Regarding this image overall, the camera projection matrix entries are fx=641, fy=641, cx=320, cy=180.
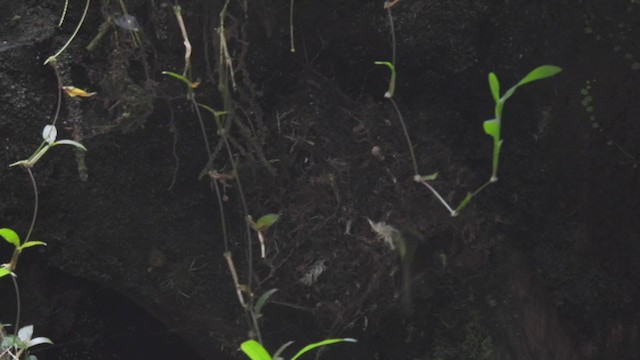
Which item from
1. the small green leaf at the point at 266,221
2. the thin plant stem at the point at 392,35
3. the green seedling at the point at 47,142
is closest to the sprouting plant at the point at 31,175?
the green seedling at the point at 47,142

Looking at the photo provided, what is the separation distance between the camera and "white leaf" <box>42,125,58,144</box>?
0.98m

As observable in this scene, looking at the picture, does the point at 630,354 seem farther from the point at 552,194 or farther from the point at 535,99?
the point at 535,99

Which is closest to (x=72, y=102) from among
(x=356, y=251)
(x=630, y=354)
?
(x=356, y=251)

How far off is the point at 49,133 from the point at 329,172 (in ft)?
1.48

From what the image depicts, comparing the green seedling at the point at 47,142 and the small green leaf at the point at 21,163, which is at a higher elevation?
the green seedling at the point at 47,142

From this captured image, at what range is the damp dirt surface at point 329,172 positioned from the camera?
1077mm

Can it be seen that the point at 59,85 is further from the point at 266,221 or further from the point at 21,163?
the point at 266,221

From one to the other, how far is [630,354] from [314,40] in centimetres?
90

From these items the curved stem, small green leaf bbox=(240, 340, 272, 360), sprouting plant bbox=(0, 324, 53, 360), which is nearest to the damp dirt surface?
the curved stem

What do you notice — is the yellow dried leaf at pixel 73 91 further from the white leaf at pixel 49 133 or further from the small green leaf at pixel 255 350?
the small green leaf at pixel 255 350

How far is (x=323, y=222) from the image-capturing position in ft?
3.61

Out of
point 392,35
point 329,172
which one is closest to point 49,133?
point 329,172

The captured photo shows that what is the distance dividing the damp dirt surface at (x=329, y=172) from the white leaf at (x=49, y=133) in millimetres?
70

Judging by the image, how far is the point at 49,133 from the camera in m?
0.99
